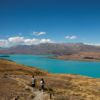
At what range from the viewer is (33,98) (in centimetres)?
3478

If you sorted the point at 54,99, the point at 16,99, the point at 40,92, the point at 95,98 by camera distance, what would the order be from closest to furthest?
the point at 16,99 < the point at 54,99 < the point at 40,92 < the point at 95,98

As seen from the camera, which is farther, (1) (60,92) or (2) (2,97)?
(1) (60,92)

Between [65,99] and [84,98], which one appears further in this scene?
[84,98]

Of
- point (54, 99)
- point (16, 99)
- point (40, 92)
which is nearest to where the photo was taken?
point (16, 99)

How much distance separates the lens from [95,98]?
4225 cm

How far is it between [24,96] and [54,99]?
5.07m

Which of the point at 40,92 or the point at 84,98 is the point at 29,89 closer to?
the point at 40,92

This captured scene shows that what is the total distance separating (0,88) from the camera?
132 ft

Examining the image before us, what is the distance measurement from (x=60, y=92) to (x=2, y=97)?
1419 cm

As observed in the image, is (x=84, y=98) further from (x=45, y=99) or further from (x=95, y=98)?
(x=45, y=99)

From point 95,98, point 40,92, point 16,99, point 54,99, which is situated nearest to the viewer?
point 16,99

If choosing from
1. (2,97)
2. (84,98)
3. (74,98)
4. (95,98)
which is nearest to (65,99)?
(74,98)

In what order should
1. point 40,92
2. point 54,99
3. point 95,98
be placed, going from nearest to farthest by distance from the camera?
point 54,99, point 40,92, point 95,98

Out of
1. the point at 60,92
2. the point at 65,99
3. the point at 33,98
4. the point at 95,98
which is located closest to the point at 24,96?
the point at 33,98
